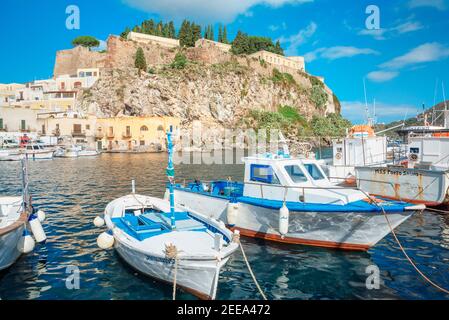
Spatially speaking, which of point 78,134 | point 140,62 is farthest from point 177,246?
point 140,62

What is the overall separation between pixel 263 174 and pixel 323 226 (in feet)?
10.5

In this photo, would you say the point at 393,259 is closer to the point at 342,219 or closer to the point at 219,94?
the point at 342,219

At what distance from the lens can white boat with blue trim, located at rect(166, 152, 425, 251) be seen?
10445mm

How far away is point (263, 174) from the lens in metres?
12.9

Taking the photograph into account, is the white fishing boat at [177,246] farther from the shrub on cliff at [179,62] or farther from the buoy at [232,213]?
the shrub on cliff at [179,62]

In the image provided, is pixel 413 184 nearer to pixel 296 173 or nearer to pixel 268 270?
pixel 296 173

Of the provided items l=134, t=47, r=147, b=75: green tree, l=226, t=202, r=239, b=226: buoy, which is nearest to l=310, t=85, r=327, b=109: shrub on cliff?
l=134, t=47, r=147, b=75: green tree

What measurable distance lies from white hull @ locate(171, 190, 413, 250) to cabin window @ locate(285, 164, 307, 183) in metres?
1.80

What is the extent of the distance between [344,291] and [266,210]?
4062 mm

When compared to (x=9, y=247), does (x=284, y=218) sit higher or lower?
higher

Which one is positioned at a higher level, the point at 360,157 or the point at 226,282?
the point at 360,157
